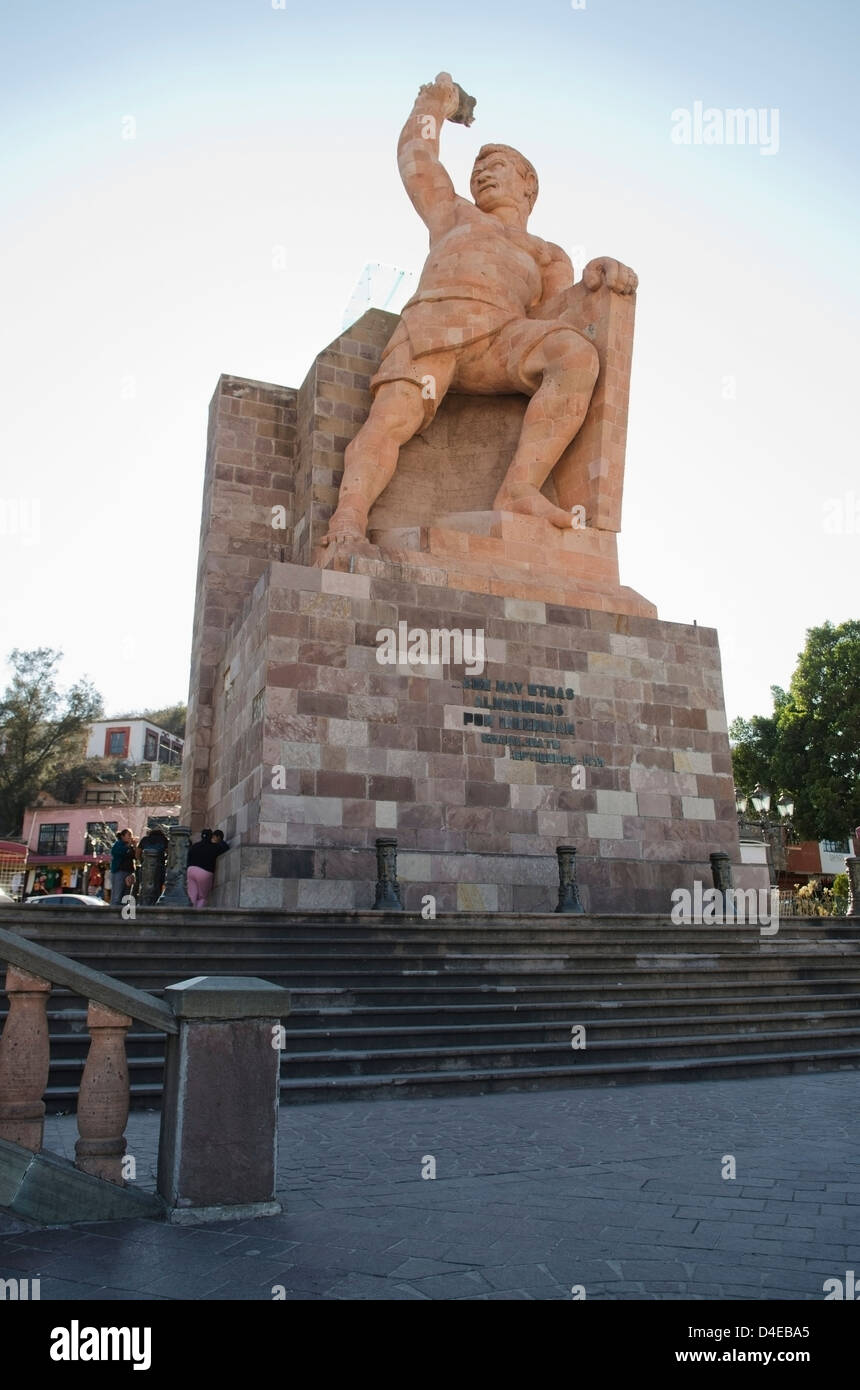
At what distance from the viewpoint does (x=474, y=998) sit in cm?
856

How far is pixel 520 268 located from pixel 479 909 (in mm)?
→ 10147

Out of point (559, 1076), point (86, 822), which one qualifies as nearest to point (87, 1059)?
point (559, 1076)

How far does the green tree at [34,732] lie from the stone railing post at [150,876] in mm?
35007

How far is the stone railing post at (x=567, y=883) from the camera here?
37.6 feet

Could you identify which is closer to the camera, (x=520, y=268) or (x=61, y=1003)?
(x=61, y=1003)

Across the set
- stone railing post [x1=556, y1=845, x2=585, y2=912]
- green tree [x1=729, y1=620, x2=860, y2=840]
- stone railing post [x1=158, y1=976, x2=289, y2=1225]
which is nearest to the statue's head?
stone railing post [x1=556, y1=845, x2=585, y2=912]

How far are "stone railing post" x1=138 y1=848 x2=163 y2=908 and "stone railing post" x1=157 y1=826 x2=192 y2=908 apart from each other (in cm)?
131

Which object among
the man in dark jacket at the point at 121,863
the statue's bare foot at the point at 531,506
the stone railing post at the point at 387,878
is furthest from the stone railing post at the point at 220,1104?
the statue's bare foot at the point at 531,506

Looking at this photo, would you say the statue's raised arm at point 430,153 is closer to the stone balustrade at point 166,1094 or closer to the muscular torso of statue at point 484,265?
the muscular torso of statue at point 484,265

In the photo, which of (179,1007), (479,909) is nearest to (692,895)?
(479,909)

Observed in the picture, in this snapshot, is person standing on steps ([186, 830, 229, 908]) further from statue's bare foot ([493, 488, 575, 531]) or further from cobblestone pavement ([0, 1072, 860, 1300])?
statue's bare foot ([493, 488, 575, 531])

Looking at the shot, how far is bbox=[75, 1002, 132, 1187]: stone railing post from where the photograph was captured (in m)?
3.98
